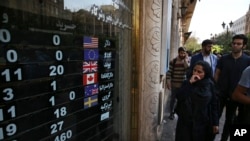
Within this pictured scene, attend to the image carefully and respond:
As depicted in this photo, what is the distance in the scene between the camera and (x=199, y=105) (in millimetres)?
3264

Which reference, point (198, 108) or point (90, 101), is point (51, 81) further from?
point (198, 108)

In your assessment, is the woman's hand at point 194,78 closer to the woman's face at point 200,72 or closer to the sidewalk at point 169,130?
the woman's face at point 200,72

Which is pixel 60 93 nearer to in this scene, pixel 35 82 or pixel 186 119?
pixel 35 82

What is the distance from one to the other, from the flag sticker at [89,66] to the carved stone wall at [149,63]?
3.86ft

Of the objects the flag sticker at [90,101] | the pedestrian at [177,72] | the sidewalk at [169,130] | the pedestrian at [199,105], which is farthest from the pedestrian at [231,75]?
the flag sticker at [90,101]

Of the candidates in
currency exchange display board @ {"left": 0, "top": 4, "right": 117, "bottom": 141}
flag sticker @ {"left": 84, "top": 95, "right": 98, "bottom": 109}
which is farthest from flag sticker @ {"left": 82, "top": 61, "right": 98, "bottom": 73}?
flag sticker @ {"left": 84, "top": 95, "right": 98, "bottom": 109}

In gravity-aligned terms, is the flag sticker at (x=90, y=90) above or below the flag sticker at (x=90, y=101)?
above

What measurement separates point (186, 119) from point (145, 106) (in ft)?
1.88

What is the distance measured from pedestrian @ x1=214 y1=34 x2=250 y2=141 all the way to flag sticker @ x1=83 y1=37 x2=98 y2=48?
2598mm

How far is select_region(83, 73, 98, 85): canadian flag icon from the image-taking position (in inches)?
86.6

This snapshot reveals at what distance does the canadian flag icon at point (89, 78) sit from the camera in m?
2.20

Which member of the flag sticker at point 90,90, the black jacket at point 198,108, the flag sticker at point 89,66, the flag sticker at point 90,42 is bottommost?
the black jacket at point 198,108

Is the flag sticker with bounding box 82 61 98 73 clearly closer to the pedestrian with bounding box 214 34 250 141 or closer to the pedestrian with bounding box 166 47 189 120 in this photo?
the pedestrian with bounding box 214 34 250 141

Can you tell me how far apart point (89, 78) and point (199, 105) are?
1.62m
